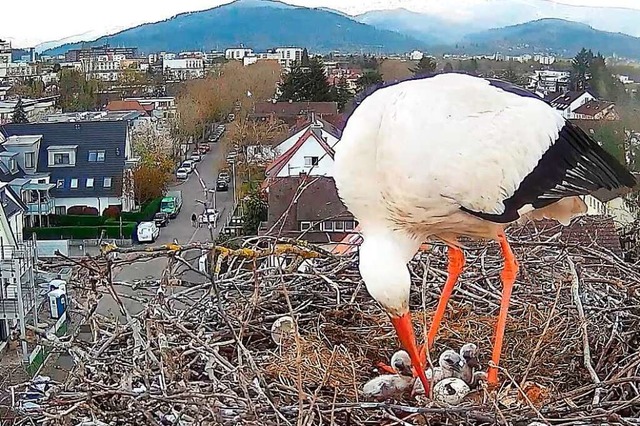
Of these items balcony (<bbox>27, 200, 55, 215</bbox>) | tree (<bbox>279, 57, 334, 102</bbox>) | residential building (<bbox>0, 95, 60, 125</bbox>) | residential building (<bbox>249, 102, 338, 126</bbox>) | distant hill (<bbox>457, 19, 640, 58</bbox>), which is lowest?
balcony (<bbox>27, 200, 55, 215</bbox>)

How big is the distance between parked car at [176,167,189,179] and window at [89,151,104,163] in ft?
4.27

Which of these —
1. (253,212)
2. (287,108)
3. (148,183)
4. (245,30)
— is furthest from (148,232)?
(245,30)

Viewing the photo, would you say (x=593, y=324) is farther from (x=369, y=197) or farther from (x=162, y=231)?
(x=162, y=231)

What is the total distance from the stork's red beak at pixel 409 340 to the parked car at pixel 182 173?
21.6ft

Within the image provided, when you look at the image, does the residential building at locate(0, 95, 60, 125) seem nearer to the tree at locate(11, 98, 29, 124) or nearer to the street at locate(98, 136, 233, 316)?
the tree at locate(11, 98, 29, 124)

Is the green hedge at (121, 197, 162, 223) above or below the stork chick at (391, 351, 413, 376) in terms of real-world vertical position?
below

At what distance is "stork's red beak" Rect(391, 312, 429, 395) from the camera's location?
75.5 inches

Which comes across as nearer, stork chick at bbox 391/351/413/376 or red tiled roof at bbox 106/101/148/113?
stork chick at bbox 391/351/413/376

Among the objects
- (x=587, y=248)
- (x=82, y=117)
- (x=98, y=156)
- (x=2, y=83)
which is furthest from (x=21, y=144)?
(x=587, y=248)

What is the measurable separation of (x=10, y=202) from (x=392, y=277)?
19.0 feet

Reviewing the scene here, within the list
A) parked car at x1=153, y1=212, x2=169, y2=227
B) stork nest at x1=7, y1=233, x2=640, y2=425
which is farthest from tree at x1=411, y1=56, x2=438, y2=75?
parked car at x1=153, y1=212, x2=169, y2=227

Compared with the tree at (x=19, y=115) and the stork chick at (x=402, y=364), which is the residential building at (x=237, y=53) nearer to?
the tree at (x=19, y=115)

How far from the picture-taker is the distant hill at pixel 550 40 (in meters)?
4.48

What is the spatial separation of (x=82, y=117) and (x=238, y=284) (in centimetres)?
992
